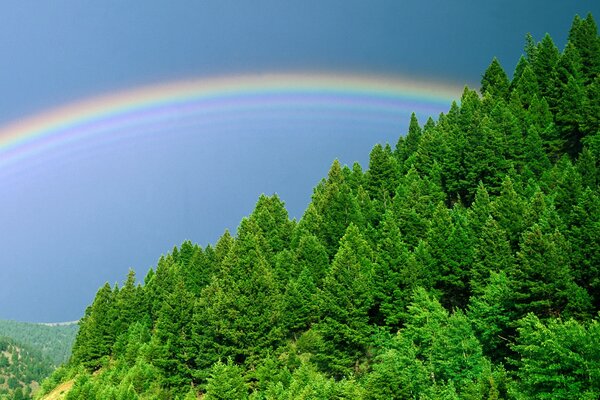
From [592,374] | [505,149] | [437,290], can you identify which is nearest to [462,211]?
[505,149]

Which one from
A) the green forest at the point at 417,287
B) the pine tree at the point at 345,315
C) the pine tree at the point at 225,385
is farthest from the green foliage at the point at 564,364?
the pine tree at the point at 225,385

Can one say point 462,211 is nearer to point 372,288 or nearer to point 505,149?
point 505,149

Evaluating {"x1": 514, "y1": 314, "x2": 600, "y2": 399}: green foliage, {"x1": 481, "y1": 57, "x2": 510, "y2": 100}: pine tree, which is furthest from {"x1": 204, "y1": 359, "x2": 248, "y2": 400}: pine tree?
{"x1": 481, "y1": 57, "x2": 510, "y2": 100}: pine tree

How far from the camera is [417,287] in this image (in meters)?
51.3

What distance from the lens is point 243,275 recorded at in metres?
62.8

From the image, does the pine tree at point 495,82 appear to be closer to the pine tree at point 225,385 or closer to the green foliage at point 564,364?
the pine tree at point 225,385

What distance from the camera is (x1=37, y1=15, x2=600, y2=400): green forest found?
38.4 metres

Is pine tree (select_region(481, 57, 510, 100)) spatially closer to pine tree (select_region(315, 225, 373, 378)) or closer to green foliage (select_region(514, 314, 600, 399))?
pine tree (select_region(315, 225, 373, 378))

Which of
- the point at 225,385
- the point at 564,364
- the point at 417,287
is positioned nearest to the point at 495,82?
the point at 417,287

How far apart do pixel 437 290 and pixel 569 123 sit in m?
49.0

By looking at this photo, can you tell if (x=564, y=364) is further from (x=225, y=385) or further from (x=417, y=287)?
(x=225, y=385)

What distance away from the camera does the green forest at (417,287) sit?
38.4 meters

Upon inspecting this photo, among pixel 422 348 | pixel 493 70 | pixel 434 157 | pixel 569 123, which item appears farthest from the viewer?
pixel 493 70

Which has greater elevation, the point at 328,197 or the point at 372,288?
the point at 328,197
